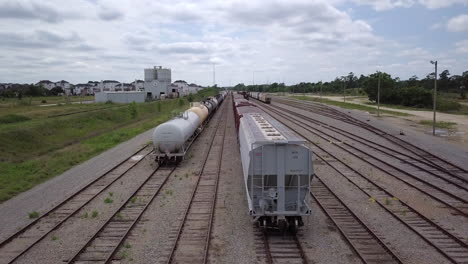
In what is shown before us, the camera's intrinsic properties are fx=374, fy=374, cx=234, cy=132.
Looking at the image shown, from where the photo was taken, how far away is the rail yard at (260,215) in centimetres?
1141

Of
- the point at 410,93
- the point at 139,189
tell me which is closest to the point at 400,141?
the point at 139,189

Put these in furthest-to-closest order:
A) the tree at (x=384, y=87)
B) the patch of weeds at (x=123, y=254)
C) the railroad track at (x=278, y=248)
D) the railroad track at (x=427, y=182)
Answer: the tree at (x=384, y=87) → the railroad track at (x=427, y=182) → the patch of weeds at (x=123, y=254) → the railroad track at (x=278, y=248)

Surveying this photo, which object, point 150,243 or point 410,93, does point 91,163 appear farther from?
point 410,93

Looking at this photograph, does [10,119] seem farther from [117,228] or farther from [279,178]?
[279,178]

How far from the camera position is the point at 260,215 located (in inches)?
480

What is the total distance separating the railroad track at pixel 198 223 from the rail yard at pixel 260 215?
0.16ft

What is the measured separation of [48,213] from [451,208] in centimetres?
1636

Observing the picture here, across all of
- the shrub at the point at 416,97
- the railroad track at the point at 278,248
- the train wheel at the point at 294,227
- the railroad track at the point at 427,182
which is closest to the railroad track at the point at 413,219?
the railroad track at the point at 427,182

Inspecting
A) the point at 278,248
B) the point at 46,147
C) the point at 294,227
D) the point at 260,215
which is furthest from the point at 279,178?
the point at 46,147

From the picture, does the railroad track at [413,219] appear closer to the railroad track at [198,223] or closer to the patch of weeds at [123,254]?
the railroad track at [198,223]

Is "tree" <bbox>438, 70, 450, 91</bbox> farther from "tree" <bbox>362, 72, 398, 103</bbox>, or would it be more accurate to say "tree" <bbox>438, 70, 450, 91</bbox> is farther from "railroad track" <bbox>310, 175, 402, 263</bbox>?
"railroad track" <bbox>310, 175, 402, 263</bbox>

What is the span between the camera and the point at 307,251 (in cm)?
1151

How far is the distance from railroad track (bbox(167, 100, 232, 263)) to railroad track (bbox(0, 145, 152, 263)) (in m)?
4.63

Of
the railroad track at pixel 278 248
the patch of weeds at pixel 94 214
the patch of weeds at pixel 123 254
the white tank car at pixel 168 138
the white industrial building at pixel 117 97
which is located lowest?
the patch of weeds at pixel 123 254
